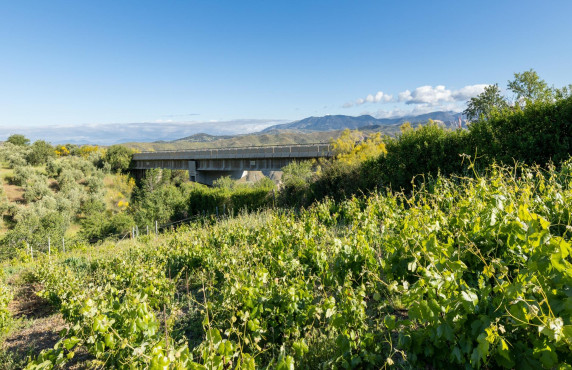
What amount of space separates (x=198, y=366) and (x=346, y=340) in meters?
1.21

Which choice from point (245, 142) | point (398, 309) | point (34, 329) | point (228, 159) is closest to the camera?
point (398, 309)

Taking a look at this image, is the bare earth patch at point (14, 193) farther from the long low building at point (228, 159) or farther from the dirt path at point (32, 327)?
the dirt path at point (32, 327)

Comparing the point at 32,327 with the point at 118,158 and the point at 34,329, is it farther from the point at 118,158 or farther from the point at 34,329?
the point at 118,158

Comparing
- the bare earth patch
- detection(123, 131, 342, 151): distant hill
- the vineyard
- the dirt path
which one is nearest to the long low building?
the bare earth patch

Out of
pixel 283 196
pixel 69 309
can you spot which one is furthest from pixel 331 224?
pixel 283 196

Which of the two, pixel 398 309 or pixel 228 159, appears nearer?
pixel 398 309

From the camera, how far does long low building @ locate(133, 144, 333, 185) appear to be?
102 ft

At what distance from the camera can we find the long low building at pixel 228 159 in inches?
1229

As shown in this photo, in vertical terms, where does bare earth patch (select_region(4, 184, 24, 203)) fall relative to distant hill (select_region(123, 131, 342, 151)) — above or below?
below

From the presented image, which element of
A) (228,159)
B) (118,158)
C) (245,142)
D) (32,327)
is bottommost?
(32,327)

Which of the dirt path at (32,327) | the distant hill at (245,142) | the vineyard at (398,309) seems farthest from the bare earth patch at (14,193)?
the distant hill at (245,142)

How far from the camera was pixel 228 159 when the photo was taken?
37719mm

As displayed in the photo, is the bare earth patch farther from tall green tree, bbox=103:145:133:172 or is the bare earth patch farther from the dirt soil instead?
the dirt soil

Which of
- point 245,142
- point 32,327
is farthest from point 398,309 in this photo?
point 245,142
